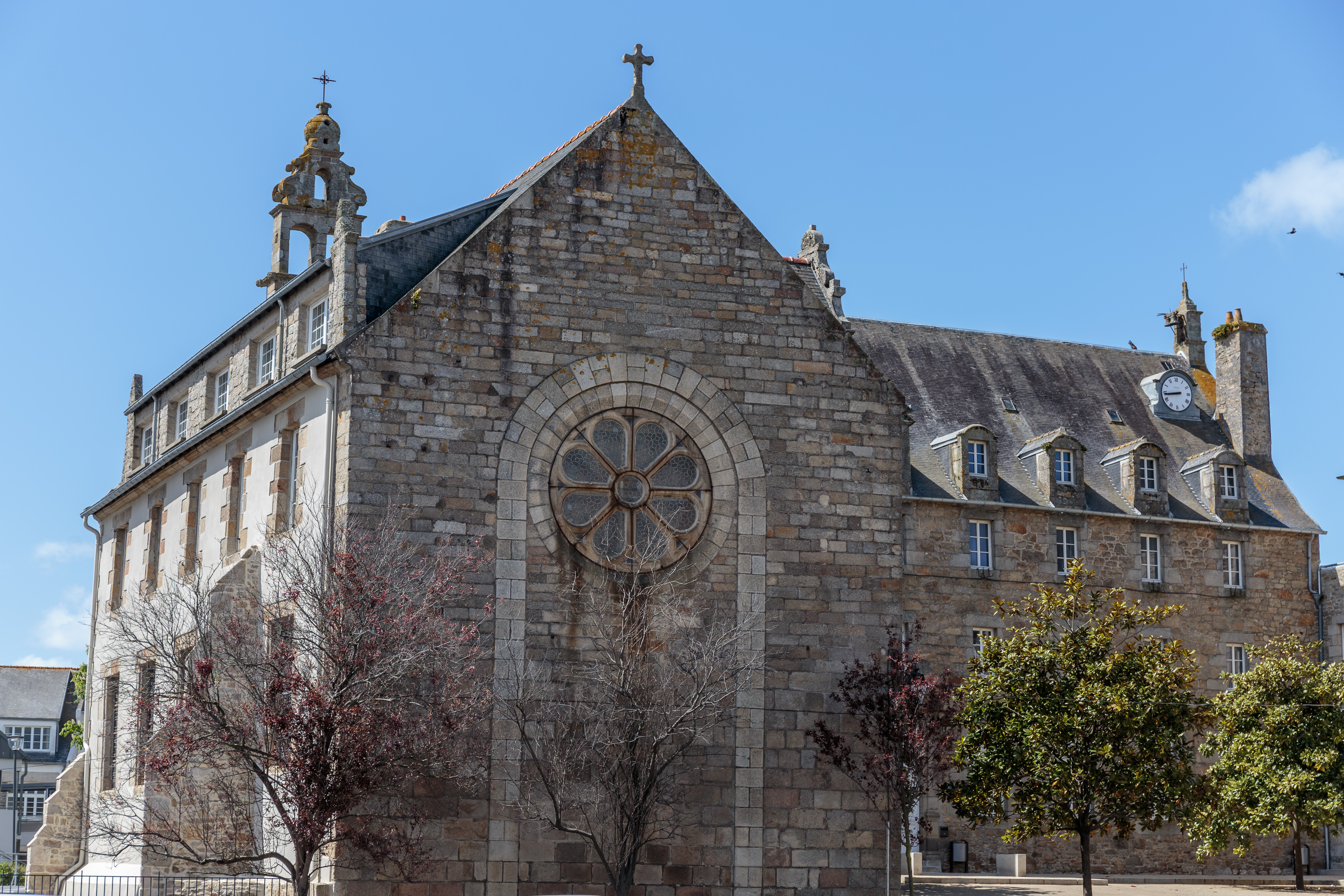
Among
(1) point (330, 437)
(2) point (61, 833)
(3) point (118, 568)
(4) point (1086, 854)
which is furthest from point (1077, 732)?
(2) point (61, 833)

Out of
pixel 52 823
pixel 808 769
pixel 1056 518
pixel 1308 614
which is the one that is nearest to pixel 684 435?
pixel 808 769

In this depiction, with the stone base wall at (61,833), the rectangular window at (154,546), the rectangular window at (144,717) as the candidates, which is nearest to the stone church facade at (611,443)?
the rectangular window at (154,546)

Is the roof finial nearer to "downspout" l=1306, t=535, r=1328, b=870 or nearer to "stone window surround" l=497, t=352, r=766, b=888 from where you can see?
"stone window surround" l=497, t=352, r=766, b=888

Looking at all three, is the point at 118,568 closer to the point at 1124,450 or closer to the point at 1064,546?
the point at 1064,546

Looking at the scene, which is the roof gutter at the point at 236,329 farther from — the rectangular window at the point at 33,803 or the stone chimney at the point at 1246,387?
the rectangular window at the point at 33,803

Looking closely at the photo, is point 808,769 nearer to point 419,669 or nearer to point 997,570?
point 419,669

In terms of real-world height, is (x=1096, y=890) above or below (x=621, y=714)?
below

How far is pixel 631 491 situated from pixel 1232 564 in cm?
2201

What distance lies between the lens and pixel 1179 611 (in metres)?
36.0

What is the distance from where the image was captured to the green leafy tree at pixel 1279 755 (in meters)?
30.4

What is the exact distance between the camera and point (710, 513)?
20797mm

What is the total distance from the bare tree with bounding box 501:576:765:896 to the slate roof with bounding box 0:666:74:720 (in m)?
48.1

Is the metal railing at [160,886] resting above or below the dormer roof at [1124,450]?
below

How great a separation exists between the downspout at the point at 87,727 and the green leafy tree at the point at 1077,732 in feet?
45.2
